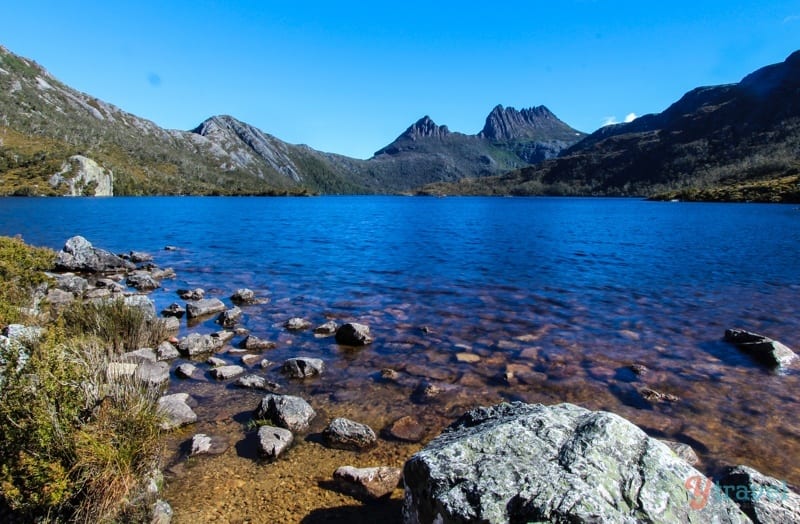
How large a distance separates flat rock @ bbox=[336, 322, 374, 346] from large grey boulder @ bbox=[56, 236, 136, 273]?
78.4 ft

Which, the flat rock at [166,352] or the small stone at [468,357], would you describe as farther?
the small stone at [468,357]

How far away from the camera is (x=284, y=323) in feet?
61.8

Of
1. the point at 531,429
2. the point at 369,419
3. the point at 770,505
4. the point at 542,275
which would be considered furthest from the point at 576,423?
the point at 542,275

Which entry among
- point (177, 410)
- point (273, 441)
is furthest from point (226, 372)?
point (273, 441)

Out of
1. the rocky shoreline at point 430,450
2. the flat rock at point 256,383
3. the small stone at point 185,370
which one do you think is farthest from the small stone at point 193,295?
the flat rock at point 256,383

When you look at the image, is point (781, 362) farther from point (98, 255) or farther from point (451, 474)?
point (98, 255)

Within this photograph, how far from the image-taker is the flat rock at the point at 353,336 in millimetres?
16359

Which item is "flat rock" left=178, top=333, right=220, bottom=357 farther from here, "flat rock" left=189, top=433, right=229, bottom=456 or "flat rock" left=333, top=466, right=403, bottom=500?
"flat rock" left=333, top=466, right=403, bottom=500

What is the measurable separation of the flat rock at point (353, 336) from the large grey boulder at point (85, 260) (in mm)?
23882

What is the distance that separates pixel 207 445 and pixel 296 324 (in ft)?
30.4

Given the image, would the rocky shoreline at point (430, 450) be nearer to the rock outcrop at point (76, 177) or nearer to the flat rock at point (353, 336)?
the flat rock at point (353, 336)

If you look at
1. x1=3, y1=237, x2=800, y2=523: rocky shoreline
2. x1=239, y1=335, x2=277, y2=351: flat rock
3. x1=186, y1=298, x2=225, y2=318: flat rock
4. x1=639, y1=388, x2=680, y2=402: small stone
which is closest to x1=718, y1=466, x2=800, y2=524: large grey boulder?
x1=3, y1=237, x2=800, y2=523: rocky shoreline

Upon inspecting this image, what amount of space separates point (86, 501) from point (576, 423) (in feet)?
21.7

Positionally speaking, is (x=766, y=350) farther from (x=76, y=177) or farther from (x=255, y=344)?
(x=76, y=177)
